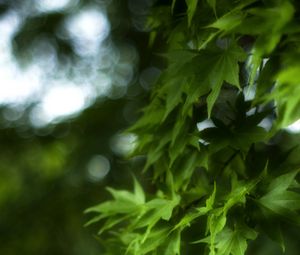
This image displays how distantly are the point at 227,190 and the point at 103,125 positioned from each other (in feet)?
5.50

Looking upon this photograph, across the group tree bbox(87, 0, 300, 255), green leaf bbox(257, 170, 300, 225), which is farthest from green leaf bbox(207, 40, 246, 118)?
green leaf bbox(257, 170, 300, 225)

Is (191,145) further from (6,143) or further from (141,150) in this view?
(6,143)

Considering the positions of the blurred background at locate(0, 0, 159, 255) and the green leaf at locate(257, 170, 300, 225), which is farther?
the blurred background at locate(0, 0, 159, 255)

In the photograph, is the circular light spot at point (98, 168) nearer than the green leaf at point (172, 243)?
No

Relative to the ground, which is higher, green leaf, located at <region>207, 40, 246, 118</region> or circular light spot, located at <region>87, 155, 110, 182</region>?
green leaf, located at <region>207, 40, 246, 118</region>

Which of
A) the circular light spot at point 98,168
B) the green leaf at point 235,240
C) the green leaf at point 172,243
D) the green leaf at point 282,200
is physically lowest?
the circular light spot at point 98,168

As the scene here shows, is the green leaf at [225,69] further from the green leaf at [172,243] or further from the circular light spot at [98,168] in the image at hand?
the circular light spot at [98,168]

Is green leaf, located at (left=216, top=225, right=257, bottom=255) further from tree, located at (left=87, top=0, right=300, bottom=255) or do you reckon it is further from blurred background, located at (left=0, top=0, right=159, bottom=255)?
blurred background, located at (left=0, top=0, right=159, bottom=255)

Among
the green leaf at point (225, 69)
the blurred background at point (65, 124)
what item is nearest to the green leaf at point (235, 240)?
the green leaf at point (225, 69)

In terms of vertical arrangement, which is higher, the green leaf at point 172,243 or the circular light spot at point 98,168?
the green leaf at point 172,243

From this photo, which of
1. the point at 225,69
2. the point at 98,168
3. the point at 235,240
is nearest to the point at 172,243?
the point at 235,240

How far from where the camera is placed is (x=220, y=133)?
0.92 meters

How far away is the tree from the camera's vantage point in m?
0.71

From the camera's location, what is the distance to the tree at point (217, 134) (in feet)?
2.33
